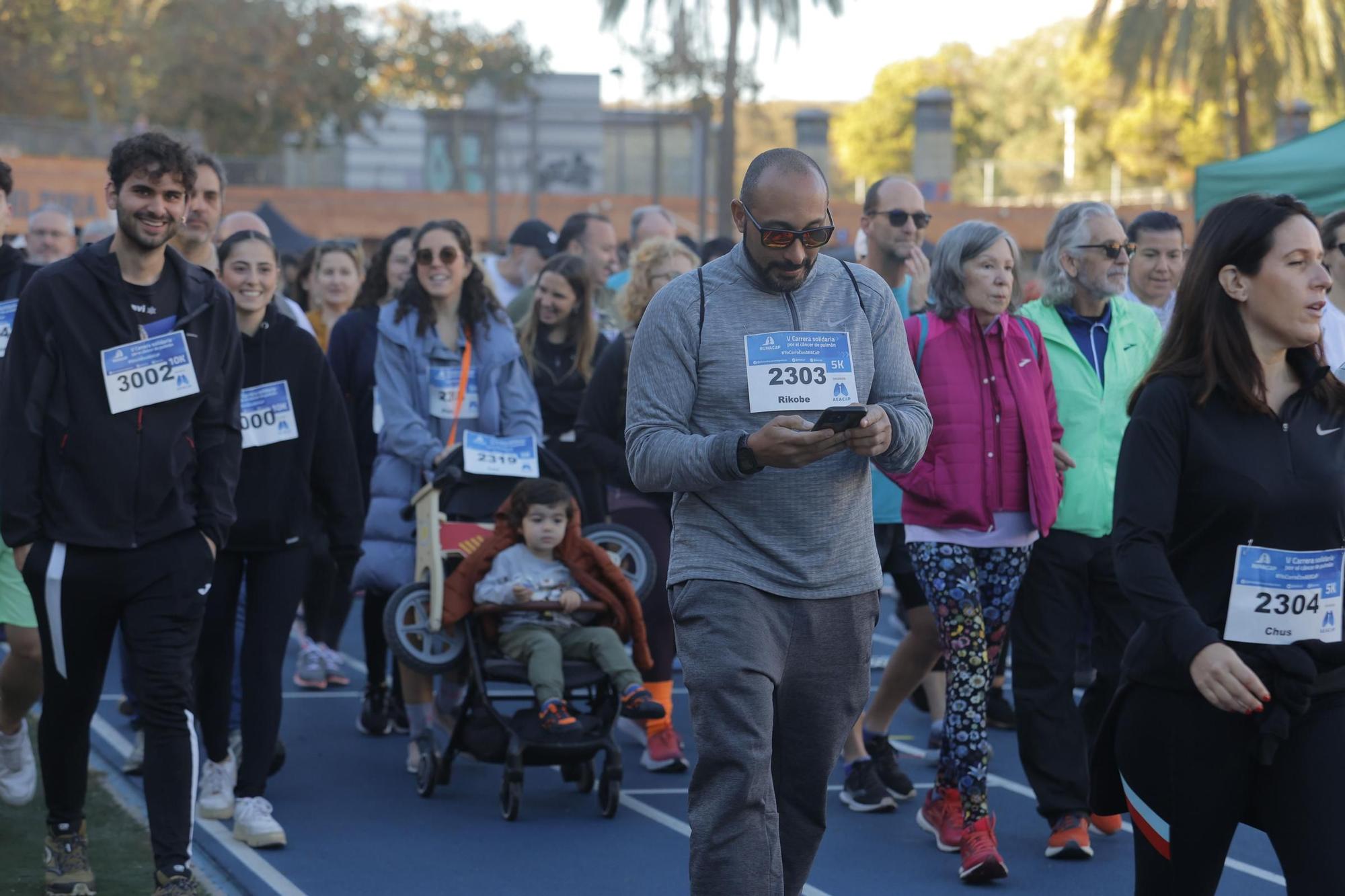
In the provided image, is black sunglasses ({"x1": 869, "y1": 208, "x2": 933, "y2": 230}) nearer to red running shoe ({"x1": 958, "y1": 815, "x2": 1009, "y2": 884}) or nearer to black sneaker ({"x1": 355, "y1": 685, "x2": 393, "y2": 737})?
red running shoe ({"x1": 958, "y1": 815, "x2": 1009, "y2": 884})

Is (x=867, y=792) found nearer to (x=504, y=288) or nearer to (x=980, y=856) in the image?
(x=980, y=856)

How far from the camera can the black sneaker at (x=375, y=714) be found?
885 cm

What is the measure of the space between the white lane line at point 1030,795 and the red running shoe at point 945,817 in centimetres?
35

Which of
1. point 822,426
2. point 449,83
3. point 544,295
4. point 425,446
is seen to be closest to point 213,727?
point 425,446

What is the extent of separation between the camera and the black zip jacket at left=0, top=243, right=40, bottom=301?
6.92 meters

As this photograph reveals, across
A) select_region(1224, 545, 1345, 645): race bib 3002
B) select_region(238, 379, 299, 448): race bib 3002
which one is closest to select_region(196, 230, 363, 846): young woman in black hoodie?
select_region(238, 379, 299, 448): race bib 3002

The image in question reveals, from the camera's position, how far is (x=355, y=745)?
28.3 feet

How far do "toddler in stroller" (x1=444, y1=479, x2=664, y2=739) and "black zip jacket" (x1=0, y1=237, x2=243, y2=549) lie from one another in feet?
6.64

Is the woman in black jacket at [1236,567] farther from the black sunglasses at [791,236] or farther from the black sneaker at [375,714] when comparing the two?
Result: the black sneaker at [375,714]

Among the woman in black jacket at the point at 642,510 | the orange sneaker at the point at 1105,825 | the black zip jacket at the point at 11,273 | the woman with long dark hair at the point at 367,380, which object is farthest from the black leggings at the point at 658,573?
the black zip jacket at the point at 11,273

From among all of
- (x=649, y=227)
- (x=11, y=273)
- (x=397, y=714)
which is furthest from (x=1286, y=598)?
(x=649, y=227)

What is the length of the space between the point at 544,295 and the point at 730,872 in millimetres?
4963

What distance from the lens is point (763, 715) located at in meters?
4.47

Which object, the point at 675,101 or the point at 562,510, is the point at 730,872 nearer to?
the point at 562,510
